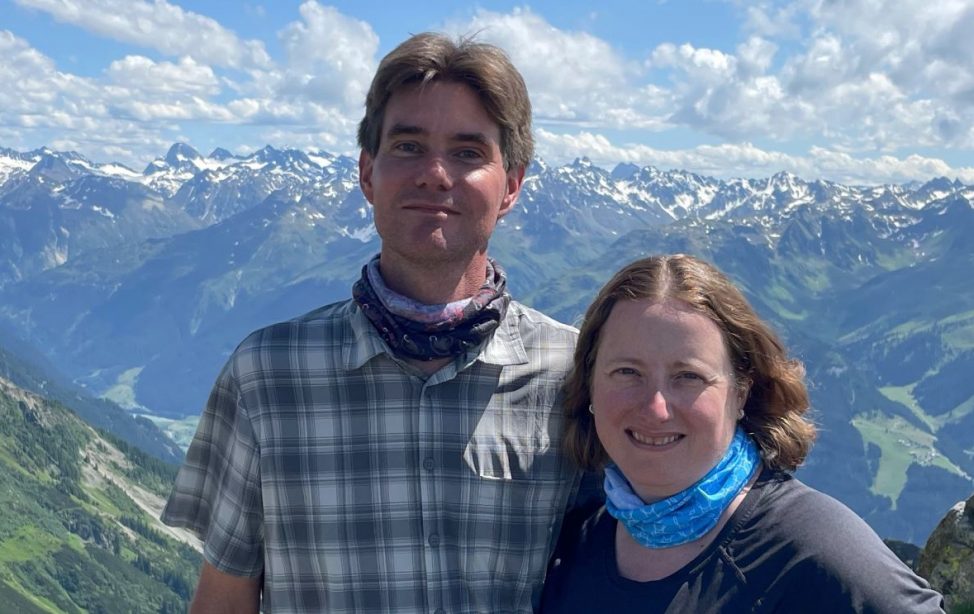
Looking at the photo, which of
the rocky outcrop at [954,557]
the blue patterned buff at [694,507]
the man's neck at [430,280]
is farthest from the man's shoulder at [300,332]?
the rocky outcrop at [954,557]

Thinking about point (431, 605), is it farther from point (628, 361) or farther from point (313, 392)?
point (628, 361)

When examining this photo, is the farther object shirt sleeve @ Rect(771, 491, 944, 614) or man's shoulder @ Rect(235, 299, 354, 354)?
man's shoulder @ Rect(235, 299, 354, 354)

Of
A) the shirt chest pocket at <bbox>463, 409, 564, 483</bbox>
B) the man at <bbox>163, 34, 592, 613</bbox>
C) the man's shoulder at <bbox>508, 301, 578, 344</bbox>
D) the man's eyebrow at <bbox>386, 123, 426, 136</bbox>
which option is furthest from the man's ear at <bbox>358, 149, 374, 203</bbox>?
the shirt chest pocket at <bbox>463, 409, 564, 483</bbox>

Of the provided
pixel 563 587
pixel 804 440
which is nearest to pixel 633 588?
pixel 563 587

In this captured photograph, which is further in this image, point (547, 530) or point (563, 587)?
point (547, 530)

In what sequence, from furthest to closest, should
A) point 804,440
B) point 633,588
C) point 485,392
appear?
point 485,392 < point 804,440 < point 633,588

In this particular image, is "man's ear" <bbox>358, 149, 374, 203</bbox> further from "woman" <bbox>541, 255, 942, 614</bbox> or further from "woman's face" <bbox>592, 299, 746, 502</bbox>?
"woman's face" <bbox>592, 299, 746, 502</bbox>

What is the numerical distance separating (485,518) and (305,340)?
1.86 meters

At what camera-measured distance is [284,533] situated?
6.63m

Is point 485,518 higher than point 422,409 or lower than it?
lower

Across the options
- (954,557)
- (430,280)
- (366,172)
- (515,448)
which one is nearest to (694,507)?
(515,448)

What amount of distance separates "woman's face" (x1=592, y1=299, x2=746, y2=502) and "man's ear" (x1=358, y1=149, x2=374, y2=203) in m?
2.31

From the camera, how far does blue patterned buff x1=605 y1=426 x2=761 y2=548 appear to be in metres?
5.67

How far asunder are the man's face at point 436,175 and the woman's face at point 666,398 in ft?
4.59
